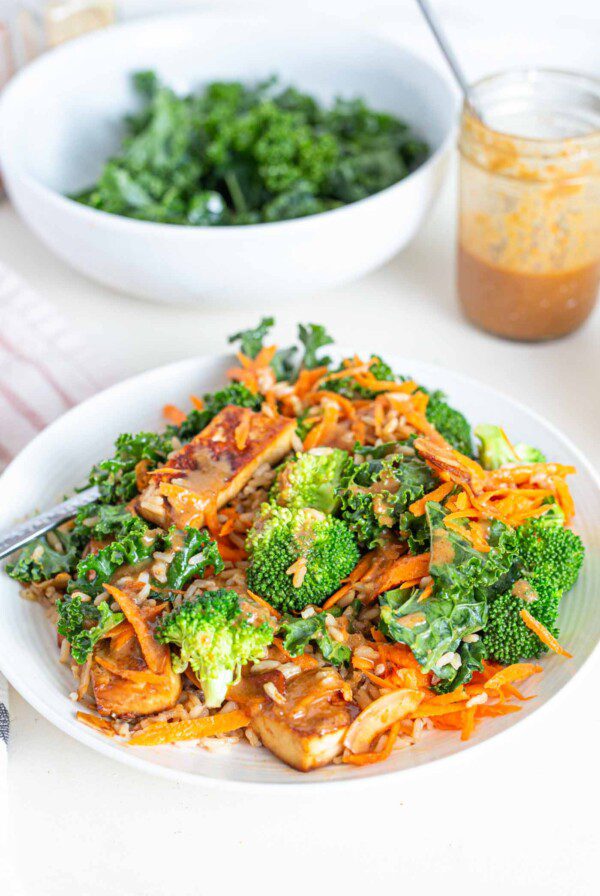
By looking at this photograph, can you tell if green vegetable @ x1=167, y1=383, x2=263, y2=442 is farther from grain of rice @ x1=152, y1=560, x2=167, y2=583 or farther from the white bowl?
the white bowl

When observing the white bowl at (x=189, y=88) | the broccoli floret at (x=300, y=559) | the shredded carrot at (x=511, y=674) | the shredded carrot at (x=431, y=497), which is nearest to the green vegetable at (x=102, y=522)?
the broccoli floret at (x=300, y=559)

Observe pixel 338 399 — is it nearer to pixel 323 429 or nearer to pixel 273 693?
pixel 323 429

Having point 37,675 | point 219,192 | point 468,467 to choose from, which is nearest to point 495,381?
point 468,467

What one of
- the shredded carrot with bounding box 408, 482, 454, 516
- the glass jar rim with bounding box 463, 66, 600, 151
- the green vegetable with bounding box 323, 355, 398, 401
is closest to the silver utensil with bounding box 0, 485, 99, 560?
the green vegetable with bounding box 323, 355, 398, 401

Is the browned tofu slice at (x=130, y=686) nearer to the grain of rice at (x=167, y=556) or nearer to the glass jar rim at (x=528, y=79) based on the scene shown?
the grain of rice at (x=167, y=556)

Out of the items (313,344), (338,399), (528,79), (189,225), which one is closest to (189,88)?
(189,225)
